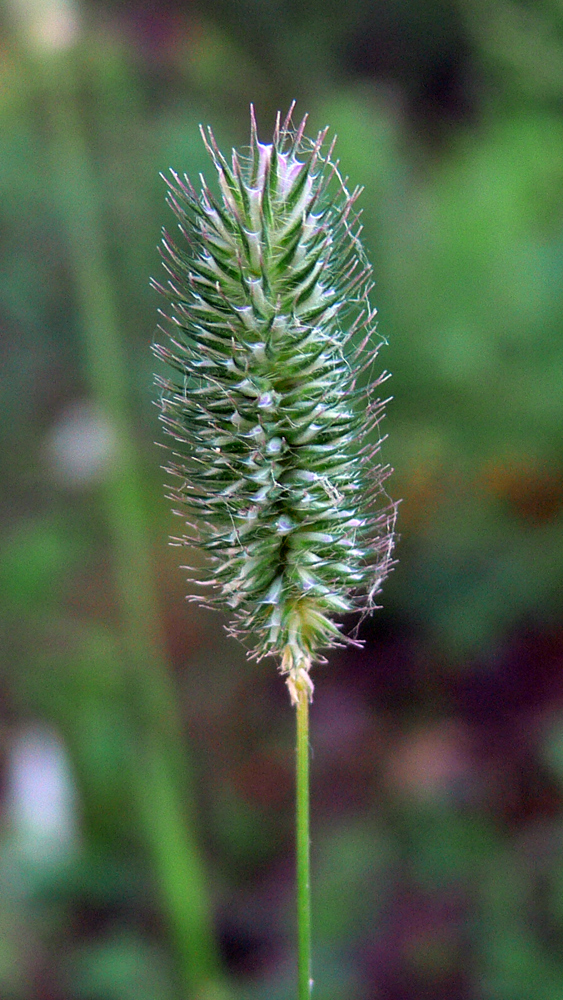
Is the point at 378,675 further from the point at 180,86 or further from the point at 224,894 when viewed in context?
the point at 180,86

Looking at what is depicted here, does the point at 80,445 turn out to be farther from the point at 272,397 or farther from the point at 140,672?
the point at 272,397

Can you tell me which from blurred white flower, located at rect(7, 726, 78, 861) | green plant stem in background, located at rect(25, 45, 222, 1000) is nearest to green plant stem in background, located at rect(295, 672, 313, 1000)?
green plant stem in background, located at rect(25, 45, 222, 1000)

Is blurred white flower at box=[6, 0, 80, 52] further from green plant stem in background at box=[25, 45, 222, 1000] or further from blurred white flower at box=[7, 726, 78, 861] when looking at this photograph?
blurred white flower at box=[7, 726, 78, 861]

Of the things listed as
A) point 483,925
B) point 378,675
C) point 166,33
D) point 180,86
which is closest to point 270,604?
point 483,925

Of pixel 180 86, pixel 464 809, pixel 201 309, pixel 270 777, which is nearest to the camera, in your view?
pixel 201 309

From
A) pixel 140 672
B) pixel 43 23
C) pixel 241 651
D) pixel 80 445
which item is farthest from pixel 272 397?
pixel 241 651

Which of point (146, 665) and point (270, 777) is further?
point (270, 777)

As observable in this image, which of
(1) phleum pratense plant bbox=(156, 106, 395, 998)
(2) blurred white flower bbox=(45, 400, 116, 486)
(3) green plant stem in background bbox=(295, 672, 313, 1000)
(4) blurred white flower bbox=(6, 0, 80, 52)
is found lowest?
(3) green plant stem in background bbox=(295, 672, 313, 1000)
